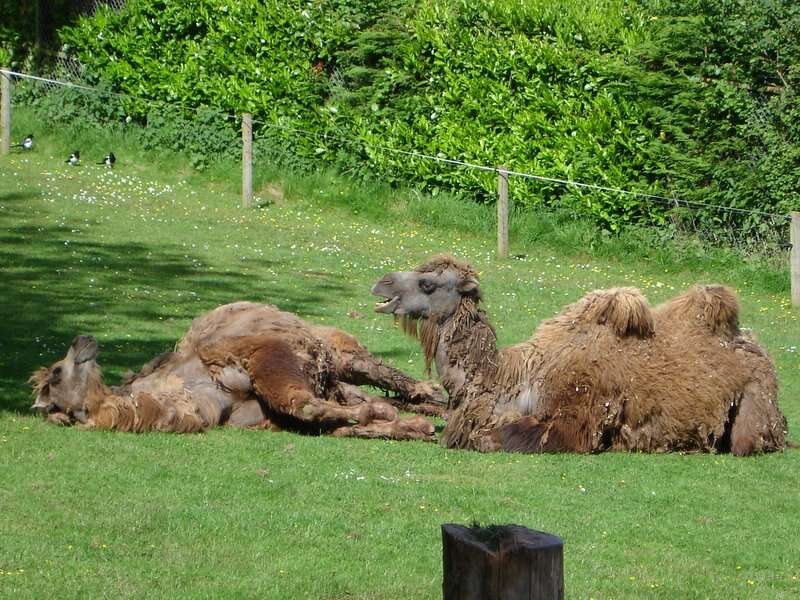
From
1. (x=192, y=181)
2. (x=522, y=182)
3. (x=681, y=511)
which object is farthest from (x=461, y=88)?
(x=681, y=511)

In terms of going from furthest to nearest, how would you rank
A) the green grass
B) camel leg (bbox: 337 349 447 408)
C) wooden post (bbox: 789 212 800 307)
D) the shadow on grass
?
wooden post (bbox: 789 212 800 307) < the shadow on grass < camel leg (bbox: 337 349 447 408) < the green grass

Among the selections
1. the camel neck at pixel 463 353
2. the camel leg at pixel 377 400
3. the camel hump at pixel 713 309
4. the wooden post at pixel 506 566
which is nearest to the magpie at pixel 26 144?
the camel leg at pixel 377 400

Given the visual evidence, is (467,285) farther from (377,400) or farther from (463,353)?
(377,400)

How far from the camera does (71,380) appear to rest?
29.6 ft

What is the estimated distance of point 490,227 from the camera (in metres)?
20.7

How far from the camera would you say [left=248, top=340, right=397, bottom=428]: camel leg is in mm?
9383

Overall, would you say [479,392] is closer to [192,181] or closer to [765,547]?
[765,547]

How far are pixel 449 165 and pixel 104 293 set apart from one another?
8216 mm

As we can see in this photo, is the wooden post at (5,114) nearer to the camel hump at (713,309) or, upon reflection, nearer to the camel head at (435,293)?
the camel head at (435,293)

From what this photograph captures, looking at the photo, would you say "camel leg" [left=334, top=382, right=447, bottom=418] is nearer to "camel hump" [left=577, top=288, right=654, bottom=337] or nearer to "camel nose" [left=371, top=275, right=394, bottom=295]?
"camel nose" [left=371, top=275, right=394, bottom=295]

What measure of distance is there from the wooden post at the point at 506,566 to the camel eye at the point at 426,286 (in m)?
5.94

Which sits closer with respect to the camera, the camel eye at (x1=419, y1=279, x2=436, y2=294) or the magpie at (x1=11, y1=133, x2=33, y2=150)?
the camel eye at (x1=419, y1=279, x2=436, y2=294)

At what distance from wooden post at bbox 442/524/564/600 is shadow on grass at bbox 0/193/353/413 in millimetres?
6745

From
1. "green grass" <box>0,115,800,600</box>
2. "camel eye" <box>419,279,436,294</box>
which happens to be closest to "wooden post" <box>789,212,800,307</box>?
"green grass" <box>0,115,800,600</box>
